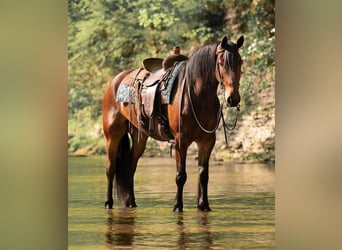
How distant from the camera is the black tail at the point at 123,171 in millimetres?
2652

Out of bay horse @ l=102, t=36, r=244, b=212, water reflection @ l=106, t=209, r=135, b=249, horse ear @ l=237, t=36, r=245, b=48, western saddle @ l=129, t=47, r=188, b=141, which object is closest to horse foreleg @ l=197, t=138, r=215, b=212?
bay horse @ l=102, t=36, r=244, b=212

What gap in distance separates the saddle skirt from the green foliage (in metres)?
0.08

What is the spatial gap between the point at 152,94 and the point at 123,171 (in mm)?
307

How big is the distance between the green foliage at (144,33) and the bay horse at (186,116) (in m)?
0.05

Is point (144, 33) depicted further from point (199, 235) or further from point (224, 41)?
point (199, 235)

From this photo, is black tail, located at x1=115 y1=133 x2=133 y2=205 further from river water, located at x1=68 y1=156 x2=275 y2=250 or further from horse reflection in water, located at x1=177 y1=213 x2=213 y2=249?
horse reflection in water, located at x1=177 y1=213 x2=213 y2=249

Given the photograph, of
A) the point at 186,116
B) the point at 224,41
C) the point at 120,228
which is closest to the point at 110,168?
the point at 120,228

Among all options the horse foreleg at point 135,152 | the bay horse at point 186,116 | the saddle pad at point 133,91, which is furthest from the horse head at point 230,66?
the horse foreleg at point 135,152

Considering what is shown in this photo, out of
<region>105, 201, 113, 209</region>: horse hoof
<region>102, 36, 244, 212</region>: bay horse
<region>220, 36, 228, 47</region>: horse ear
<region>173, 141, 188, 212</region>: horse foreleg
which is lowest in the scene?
<region>105, 201, 113, 209</region>: horse hoof

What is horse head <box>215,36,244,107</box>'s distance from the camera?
2617 mm

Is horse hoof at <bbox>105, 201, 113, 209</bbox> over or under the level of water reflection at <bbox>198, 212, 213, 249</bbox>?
over

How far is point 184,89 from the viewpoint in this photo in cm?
268
